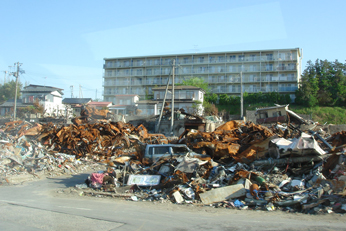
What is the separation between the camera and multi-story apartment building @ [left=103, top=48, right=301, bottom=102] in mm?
46053

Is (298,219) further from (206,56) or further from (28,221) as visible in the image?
(206,56)

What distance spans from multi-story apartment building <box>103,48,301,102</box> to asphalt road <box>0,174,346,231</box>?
32.9 meters

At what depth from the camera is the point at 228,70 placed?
5625cm

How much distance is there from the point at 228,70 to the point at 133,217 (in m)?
52.1

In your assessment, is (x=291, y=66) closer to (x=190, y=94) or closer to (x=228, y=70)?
(x=228, y=70)

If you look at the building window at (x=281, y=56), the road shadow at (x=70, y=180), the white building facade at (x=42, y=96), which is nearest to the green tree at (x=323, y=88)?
the building window at (x=281, y=56)

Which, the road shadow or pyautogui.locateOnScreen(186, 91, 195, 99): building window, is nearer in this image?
the road shadow

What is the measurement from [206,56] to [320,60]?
885 inches

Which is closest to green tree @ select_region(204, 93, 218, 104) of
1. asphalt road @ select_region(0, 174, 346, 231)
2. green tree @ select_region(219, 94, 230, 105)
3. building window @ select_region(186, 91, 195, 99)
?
green tree @ select_region(219, 94, 230, 105)

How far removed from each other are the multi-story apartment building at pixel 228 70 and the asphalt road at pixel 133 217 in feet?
108

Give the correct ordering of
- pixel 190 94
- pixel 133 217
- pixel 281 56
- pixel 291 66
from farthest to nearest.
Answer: pixel 291 66 < pixel 190 94 < pixel 281 56 < pixel 133 217

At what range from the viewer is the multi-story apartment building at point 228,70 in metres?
46.1

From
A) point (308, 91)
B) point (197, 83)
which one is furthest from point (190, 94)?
point (308, 91)

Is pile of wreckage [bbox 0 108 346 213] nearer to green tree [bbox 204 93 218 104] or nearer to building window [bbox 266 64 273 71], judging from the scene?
building window [bbox 266 64 273 71]
